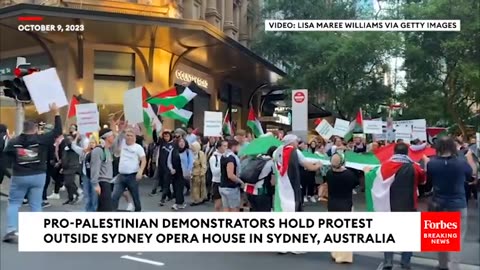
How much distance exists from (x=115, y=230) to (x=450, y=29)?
10.5ft

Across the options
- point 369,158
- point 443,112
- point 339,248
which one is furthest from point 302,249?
point 443,112

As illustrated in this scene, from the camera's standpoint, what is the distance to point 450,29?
510 centimetres

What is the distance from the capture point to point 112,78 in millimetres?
17484

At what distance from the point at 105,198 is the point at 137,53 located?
10.5 m

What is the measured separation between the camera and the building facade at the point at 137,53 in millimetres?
14938

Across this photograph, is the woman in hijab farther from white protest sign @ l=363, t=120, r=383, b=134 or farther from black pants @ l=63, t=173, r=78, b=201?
black pants @ l=63, t=173, r=78, b=201

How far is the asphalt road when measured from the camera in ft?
15.8

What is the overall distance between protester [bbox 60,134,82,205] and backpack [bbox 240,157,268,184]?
3763 mm

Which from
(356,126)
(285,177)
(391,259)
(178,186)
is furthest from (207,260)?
(356,126)

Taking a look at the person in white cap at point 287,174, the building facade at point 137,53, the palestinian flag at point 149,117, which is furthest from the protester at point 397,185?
the building facade at point 137,53

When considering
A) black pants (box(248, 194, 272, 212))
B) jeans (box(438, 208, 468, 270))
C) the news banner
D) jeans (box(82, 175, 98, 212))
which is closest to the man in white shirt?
jeans (box(82, 175, 98, 212))

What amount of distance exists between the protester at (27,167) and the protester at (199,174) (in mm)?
3812

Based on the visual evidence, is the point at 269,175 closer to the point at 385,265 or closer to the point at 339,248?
the point at 385,265

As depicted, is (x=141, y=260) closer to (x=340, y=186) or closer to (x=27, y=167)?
(x=27, y=167)
